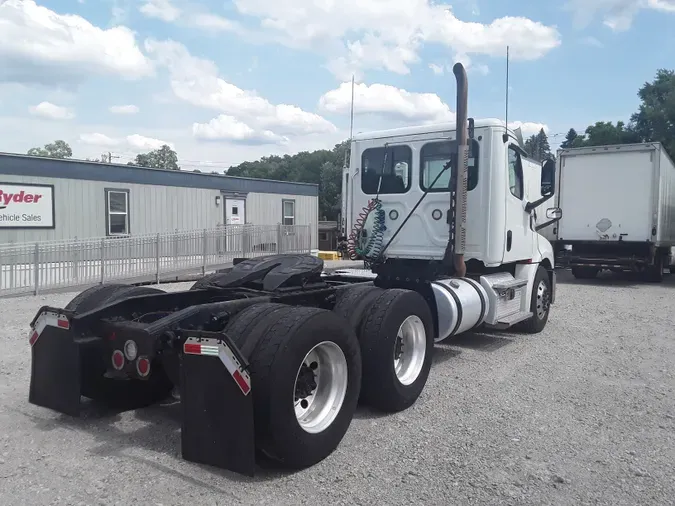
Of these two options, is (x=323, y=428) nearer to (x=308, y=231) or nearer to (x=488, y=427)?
(x=488, y=427)

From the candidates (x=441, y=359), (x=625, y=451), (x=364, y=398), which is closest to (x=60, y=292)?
(x=441, y=359)

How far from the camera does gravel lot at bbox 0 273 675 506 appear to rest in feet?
12.0

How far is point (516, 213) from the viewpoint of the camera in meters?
8.10

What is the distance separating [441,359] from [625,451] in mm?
3010

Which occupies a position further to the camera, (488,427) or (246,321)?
(488,427)

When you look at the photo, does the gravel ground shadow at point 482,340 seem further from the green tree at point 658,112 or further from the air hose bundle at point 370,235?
the green tree at point 658,112

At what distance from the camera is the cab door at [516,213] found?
7820mm

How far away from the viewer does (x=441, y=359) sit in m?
7.32

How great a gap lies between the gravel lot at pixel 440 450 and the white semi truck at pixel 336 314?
0.71 ft

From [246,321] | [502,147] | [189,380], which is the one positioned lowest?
[189,380]

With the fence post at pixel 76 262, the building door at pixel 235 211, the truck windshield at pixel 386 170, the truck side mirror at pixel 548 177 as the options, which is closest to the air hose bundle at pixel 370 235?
the truck windshield at pixel 386 170

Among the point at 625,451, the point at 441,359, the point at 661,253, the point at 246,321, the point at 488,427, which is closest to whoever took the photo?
the point at 246,321

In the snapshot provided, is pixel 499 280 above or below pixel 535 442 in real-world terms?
above

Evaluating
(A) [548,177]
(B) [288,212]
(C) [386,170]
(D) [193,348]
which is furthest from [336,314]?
(B) [288,212]
